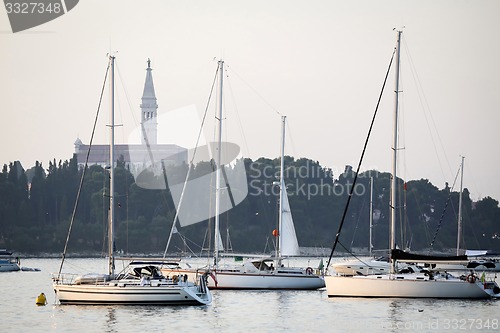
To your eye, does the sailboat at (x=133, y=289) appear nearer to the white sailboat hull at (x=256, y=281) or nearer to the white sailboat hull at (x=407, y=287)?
the white sailboat hull at (x=407, y=287)

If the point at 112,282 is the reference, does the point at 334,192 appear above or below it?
above

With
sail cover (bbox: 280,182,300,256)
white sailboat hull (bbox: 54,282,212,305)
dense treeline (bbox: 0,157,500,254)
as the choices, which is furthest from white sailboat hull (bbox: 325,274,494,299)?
dense treeline (bbox: 0,157,500,254)

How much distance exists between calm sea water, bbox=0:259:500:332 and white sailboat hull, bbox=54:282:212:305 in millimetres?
374

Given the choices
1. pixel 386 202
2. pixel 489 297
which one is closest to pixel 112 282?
pixel 489 297

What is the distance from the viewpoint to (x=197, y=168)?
135375 mm

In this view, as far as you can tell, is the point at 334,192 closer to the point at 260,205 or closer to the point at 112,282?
the point at 260,205

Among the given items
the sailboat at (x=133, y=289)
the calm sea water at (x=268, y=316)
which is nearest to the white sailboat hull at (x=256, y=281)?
the calm sea water at (x=268, y=316)

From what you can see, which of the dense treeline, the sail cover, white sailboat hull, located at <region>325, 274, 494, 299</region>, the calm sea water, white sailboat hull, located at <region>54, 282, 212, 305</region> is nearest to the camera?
the calm sea water

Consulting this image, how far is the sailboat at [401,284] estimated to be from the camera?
58.5 meters

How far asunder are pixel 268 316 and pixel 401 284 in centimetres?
718

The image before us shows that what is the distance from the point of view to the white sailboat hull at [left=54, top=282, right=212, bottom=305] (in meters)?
55.8

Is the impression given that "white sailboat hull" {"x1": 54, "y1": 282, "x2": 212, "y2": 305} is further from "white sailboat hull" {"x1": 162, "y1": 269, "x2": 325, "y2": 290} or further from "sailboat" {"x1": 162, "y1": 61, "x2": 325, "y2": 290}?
"sailboat" {"x1": 162, "y1": 61, "x2": 325, "y2": 290}

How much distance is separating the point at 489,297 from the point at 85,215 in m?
119

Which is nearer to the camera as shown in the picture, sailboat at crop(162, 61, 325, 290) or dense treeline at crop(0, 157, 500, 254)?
sailboat at crop(162, 61, 325, 290)
